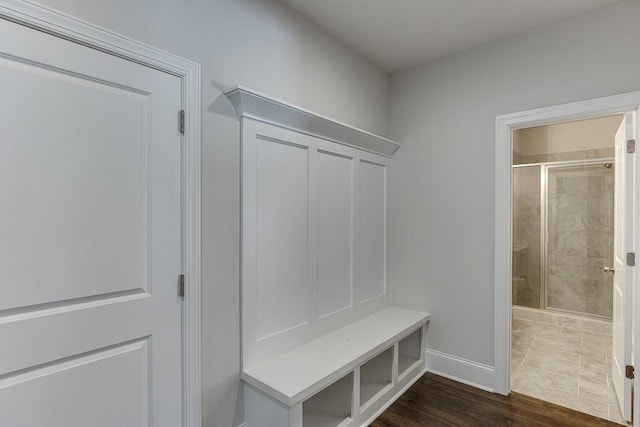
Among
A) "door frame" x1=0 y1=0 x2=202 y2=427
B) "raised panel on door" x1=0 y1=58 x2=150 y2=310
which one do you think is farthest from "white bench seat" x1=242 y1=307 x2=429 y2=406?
"raised panel on door" x1=0 y1=58 x2=150 y2=310

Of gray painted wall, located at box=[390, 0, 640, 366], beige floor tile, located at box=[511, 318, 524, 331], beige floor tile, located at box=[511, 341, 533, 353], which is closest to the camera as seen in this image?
gray painted wall, located at box=[390, 0, 640, 366]

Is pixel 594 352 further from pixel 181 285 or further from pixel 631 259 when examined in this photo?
pixel 181 285

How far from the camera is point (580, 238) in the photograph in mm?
4211

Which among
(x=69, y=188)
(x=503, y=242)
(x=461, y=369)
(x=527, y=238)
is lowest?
(x=461, y=369)

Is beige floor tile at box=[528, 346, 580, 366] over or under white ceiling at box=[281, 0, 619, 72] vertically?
under

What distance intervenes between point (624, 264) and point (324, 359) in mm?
2025

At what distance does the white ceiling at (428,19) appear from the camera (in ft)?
6.82

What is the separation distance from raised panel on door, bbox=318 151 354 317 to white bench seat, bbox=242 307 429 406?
22cm

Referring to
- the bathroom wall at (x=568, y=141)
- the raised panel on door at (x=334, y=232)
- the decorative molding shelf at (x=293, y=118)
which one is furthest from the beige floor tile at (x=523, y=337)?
the decorative molding shelf at (x=293, y=118)

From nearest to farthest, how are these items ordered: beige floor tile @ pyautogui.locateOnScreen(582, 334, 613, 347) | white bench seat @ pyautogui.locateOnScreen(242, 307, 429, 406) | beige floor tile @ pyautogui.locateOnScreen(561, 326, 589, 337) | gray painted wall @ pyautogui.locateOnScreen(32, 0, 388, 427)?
1. gray painted wall @ pyautogui.locateOnScreen(32, 0, 388, 427)
2. white bench seat @ pyautogui.locateOnScreen(242, 307, 429, 406)
3. beige floor tile @ pyautogui.locateOnScreen(582, 334, 613, 347)
4. beige floor tile @ pyautogui.locateOnScreen(561, 326, 589, 337)

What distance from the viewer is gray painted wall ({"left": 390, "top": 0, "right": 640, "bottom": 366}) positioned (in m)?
2.14

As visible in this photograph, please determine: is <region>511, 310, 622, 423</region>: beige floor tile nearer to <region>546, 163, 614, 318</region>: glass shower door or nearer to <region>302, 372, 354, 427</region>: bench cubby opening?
<region>546, 163, 614, 318</region>: glass shower door

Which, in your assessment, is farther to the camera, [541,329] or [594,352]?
[541,329]

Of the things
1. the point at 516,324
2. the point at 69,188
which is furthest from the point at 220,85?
the point at 516,324
